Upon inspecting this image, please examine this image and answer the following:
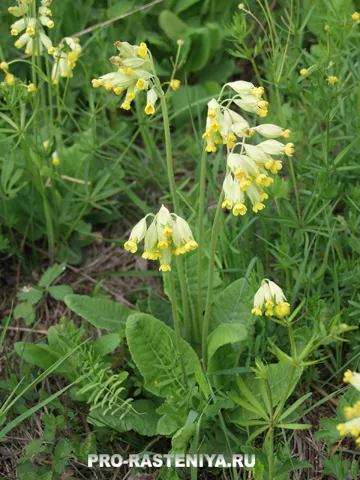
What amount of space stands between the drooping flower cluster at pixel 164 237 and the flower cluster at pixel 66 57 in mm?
1152

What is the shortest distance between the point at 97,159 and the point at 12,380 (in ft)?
4.84

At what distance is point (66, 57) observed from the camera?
10.3 ft

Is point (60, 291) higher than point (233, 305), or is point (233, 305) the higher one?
point (233, 305)

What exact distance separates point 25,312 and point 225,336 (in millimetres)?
1103

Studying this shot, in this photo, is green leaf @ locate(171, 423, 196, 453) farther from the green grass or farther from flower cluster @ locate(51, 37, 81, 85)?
flower cluster @ locate(51, 37, 81, 85)

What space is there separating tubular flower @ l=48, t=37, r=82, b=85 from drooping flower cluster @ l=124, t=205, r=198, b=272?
1.15 meters

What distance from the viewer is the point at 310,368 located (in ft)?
9.04

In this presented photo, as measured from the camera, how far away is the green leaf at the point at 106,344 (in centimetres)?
279

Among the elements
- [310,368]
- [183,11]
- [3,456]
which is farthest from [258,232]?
[183,11]

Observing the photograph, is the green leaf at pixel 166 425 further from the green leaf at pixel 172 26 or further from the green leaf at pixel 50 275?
the green leaf at pixel 172 26

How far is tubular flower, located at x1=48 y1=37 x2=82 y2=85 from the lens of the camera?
3.06 meters

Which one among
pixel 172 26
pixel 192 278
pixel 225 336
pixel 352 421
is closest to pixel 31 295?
pixel 192 278

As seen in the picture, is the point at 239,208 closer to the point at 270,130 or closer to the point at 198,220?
the point at 270,130

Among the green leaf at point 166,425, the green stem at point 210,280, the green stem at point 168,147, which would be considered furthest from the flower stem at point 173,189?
the green leaf at point 166,425
